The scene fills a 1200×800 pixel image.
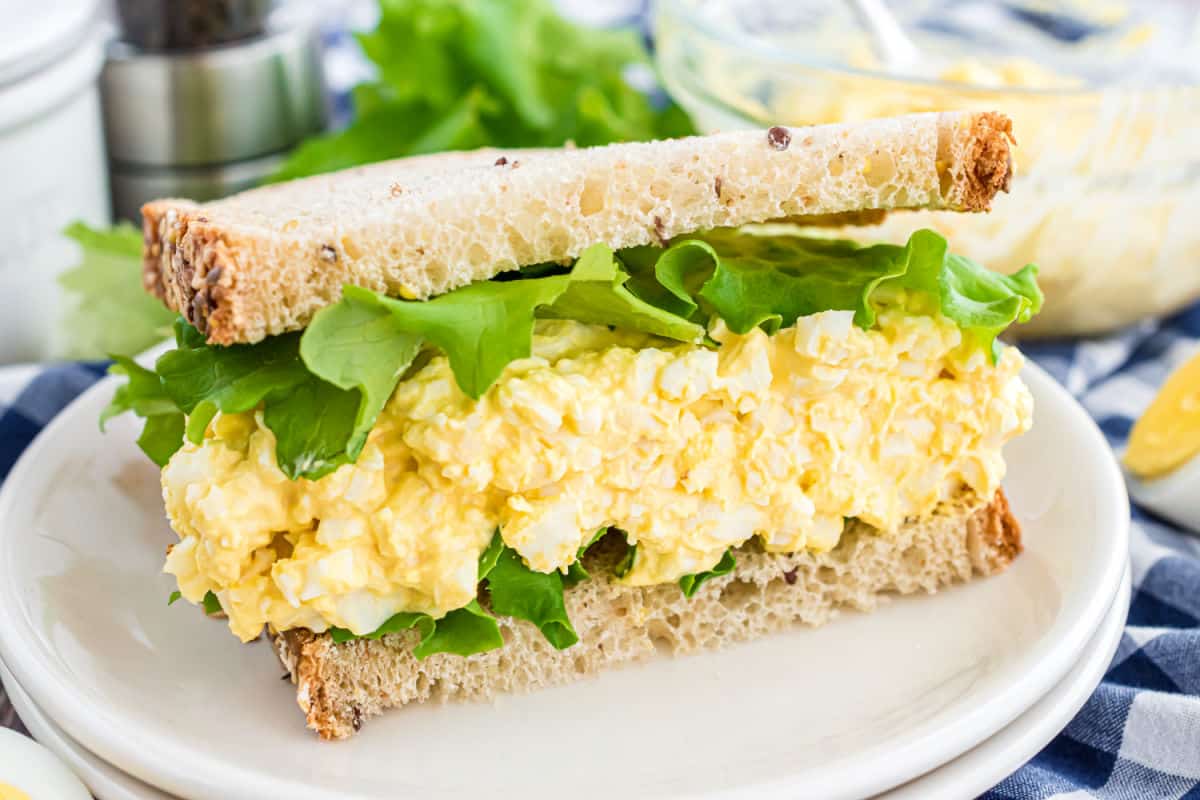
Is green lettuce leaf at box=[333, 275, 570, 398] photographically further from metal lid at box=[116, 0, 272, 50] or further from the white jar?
metal lid at box=[116, 0, 272, 50]

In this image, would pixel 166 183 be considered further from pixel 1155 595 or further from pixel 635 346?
pixel 1155 595

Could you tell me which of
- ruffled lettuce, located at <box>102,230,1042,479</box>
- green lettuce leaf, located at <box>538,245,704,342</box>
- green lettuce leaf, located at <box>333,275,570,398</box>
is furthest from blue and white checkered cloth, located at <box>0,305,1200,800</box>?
green lettuce leaf, located at <box>333,275,570,398</box>

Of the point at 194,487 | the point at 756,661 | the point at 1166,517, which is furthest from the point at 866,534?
the point at 194,487

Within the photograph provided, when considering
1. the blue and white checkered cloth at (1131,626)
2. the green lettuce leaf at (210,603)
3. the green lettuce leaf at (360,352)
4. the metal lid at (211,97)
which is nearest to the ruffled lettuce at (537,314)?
the green lettuce leaf at (360,352)

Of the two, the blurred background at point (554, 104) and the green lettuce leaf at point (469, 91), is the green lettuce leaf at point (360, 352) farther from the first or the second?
the green lettuce leaf at point (469, 91)

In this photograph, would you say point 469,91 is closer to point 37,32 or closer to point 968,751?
point 37,32

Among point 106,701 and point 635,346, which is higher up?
point 635,346
